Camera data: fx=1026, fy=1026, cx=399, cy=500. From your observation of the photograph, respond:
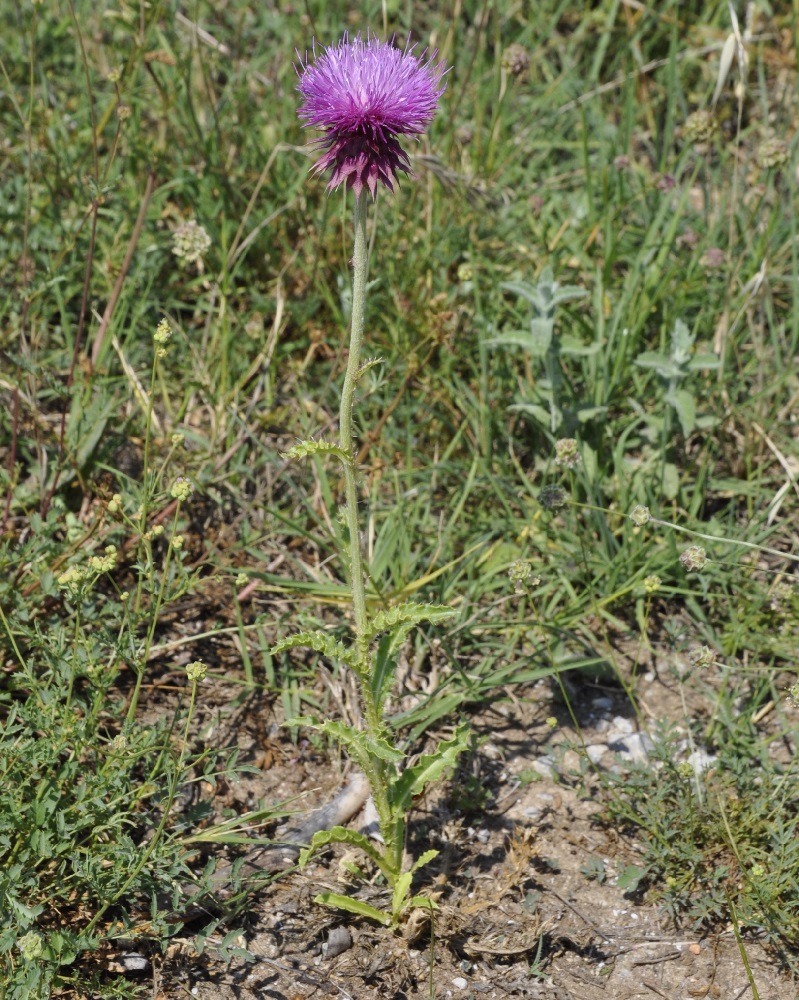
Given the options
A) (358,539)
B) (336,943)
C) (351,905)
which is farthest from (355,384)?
(336,943)

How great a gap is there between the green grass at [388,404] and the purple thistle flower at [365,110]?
770 mm

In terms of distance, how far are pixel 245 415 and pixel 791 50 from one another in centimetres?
315

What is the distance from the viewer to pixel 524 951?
99.3 inches

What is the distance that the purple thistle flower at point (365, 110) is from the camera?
2.25 m

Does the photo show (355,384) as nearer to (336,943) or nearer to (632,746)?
(336,943)

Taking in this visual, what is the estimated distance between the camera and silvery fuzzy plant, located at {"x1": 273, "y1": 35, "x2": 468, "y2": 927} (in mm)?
2234

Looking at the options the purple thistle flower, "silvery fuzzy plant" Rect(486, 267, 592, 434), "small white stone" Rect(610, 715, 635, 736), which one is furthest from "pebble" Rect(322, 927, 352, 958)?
the purple thistle flower

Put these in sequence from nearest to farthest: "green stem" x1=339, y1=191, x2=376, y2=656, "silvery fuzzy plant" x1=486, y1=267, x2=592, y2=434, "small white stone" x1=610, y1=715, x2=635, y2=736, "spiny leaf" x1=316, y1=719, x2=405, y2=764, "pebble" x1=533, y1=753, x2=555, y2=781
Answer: "green stem" x1=339, y1=191, x2=376, y2=656
"spiny leaf" x1=316, y1=719, x2=405, y2=764
"pebble" x1=533, y1=753, x2=555, y2=781
"small white stone" x1=610, y1=715, x2=635, y2=736
"silvery fuzzy plant" x1=486, y1=267, x2=592, y2=434

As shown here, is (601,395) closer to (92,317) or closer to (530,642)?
(530,642)

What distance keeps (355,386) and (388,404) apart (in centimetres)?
145

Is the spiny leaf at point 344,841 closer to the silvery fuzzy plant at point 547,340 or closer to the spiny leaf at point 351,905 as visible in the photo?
the spiny leaf at point 351,905

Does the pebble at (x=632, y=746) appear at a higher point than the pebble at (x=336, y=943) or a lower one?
higher

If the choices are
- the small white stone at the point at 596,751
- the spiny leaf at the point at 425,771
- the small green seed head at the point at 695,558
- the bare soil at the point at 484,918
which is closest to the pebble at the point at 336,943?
the bare soil at the point at 484,918

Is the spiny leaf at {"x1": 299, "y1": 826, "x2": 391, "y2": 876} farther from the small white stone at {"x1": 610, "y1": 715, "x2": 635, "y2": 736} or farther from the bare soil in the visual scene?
the small white stone at {"x1": 610, "y1": 715, "x2": 635, "y2": 736}
